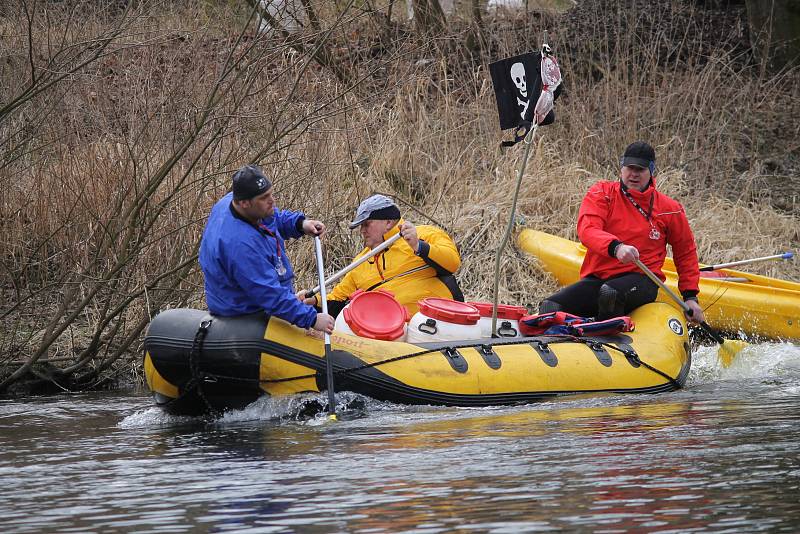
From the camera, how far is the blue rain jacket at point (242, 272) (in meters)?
7.12

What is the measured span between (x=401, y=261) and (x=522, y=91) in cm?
156

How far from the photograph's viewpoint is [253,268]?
712 centimetres

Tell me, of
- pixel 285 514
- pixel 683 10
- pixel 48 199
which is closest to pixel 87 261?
pixel 48 199

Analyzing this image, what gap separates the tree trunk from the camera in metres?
15.7

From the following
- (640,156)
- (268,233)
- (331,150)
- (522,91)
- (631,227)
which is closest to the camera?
(268,233)

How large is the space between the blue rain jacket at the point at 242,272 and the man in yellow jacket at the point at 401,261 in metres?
1.04

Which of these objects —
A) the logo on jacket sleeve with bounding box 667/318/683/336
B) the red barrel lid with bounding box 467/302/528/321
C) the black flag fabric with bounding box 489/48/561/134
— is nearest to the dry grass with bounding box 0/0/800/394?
the black flag fabric with bounding box 489/48/561/134

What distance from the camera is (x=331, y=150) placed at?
1180 centimetres

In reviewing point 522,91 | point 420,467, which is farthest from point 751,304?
point 420,467

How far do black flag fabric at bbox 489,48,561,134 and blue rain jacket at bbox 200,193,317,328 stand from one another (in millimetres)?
2414

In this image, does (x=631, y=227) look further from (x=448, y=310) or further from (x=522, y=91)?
(x=448, y=310)

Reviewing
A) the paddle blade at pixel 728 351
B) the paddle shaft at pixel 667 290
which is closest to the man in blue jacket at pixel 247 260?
the paddle shaft at pixel 667 290

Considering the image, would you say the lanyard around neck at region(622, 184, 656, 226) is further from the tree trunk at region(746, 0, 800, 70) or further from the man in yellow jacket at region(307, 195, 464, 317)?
the tree trunk at region(746, 0, 800, 70)

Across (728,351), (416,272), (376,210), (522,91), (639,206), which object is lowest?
(728,351)
